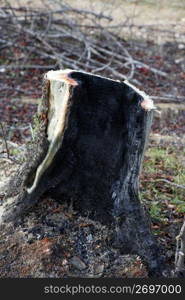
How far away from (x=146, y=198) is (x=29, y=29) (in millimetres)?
5739

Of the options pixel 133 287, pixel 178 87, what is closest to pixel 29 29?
pixel 178 87

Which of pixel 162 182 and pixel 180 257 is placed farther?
pixel 162 182

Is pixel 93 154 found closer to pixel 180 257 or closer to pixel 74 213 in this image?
pixel 74 213

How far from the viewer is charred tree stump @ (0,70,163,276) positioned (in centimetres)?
281

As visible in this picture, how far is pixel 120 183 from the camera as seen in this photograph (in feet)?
9.68

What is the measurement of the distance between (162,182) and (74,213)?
1.47 m

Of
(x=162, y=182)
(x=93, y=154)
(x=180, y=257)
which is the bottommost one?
(x=180, y=257)

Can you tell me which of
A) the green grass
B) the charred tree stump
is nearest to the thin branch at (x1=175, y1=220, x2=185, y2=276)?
the charred tree stump

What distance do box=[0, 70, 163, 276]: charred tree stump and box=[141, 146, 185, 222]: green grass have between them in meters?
0.71

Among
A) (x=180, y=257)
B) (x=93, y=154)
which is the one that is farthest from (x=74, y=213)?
(x=180, y=257)

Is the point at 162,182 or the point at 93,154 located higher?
the point at 93,154

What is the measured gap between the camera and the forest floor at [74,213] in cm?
283

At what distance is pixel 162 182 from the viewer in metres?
4.32

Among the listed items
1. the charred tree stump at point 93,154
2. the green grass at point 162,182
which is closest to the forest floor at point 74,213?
the green grass at point 162,182
